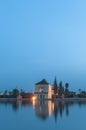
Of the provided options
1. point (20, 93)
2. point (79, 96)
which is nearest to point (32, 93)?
point (20, 93)

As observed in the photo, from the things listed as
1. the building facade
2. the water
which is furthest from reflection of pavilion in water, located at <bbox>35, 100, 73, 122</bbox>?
the building facade

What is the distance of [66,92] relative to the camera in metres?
53.4

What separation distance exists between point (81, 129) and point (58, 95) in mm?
37565

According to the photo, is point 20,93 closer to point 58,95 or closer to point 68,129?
point 58,95

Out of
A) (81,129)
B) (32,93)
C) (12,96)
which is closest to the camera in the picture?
(81,129)

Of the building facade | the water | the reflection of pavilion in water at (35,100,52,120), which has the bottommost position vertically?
the water

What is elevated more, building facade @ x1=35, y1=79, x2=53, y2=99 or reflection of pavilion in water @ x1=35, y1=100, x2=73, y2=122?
building facade @ x1=35, y1=79, x2=53, y2=99

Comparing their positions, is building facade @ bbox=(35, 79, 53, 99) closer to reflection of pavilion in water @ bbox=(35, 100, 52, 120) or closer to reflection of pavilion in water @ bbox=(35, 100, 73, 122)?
reflection of pavilion in water @ bbox=(35, 100, 73, 122)

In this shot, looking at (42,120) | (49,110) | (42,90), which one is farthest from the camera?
(42,90)

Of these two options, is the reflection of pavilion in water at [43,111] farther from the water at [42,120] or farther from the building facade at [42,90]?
the building facade at [42,90]

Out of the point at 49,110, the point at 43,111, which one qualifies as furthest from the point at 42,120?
the point at 49,110

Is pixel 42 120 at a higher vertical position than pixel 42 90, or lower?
lower

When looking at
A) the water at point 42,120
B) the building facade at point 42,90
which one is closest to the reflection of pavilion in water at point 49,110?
the water at point 42,120

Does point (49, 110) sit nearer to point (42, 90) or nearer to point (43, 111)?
point (43, 111)
